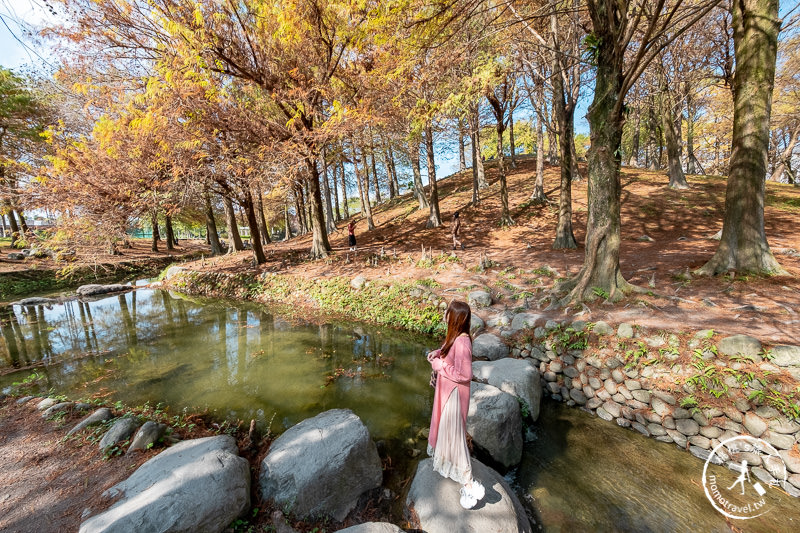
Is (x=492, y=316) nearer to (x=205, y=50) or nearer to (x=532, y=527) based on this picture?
(x=532, y=527)

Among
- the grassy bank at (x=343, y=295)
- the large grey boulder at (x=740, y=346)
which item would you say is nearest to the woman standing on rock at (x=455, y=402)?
the large grey boulder at (x=740, y=346)

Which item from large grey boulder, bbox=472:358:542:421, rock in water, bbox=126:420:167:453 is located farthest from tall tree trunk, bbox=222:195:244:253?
large grey boulder, bbox=472:358:542:421

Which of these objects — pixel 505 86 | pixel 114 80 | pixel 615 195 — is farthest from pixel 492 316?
pixel 114 80

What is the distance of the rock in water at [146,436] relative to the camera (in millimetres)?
3824

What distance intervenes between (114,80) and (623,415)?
17.8 metres

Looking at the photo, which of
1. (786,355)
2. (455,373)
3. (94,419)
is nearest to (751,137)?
(786,355)

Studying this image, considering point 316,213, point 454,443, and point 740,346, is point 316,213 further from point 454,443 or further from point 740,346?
point 740,346

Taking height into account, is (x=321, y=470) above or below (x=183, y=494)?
below

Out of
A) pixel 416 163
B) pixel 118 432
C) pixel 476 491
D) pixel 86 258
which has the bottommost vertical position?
pixel 476 491

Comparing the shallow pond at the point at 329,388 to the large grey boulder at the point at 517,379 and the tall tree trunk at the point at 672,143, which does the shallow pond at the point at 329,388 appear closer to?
the large grey boulder at the point at 517,379

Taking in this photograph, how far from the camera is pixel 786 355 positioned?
3.78m

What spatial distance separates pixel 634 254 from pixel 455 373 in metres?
9.63

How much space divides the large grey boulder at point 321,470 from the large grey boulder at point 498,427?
140cm

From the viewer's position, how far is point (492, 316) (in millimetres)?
7312
